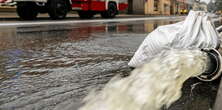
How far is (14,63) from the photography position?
3629 millimetres

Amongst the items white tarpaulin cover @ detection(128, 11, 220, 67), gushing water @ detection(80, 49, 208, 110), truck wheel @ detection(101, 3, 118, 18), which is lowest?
gushing water @ detection(80, 49, 208, 110)

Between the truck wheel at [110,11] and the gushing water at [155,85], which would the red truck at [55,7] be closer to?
the truck wheel at [110,11]

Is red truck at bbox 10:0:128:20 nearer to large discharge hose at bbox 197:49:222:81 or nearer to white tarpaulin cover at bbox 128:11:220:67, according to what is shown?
white tarpaulin cover at bbox 128:11:220:67

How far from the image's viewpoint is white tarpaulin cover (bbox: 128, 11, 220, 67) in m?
2.69

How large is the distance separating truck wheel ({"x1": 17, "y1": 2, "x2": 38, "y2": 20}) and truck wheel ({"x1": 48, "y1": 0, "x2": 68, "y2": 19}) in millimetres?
887

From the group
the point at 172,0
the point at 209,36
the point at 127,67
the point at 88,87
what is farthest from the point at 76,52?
the point at 172,0

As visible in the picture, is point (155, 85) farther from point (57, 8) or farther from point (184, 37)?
point (57, 8)

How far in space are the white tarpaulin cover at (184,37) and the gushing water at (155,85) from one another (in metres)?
0.17

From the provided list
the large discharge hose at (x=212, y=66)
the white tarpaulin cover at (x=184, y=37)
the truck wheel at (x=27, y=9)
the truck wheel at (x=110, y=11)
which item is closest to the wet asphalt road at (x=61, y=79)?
the large discharge hose at (x=212, y=66)

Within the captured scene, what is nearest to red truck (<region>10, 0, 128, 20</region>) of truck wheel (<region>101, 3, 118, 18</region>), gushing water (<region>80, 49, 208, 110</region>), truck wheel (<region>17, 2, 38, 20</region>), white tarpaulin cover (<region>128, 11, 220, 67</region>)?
truck wheel (<region>17, 2, 38, 20</region>)

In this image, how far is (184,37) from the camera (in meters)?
2.72

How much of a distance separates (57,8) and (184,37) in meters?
11.1

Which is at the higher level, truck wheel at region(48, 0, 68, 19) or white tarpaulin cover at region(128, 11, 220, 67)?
truck wheel at region(48, 0, 68, 19)

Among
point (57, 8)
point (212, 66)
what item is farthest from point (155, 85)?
point (57, 8)
